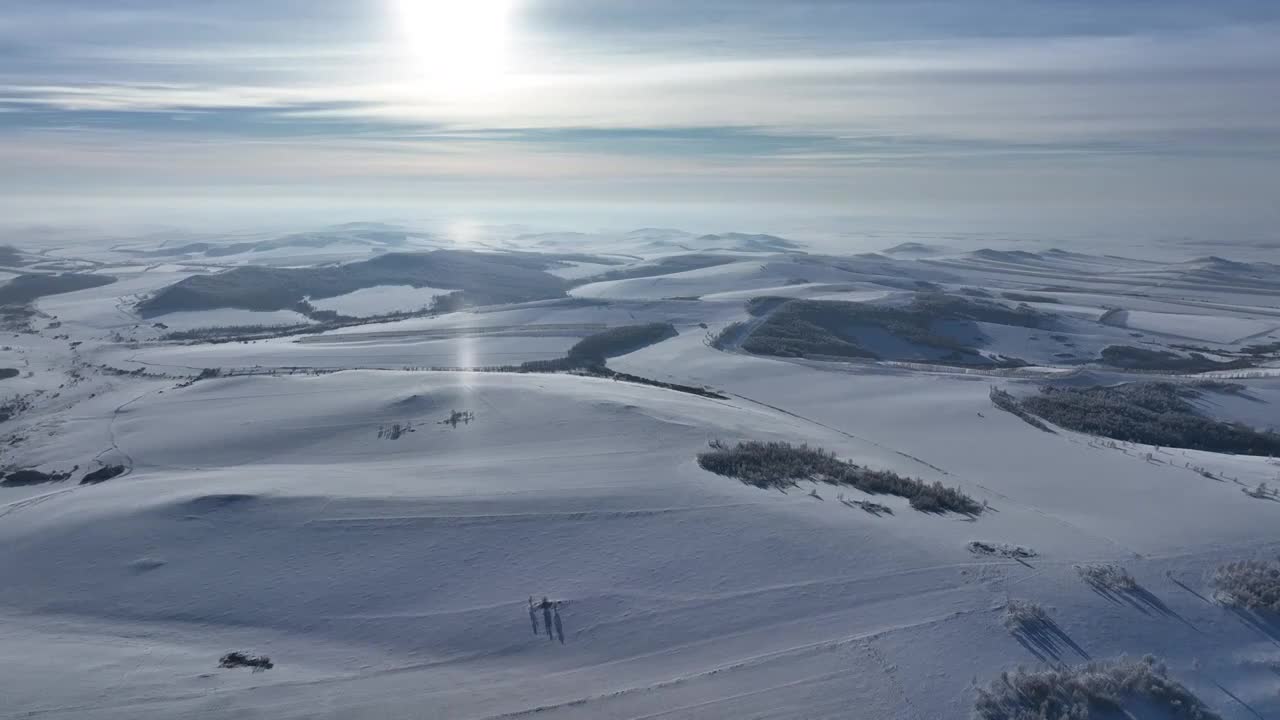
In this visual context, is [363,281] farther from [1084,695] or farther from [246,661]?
[1084,695]

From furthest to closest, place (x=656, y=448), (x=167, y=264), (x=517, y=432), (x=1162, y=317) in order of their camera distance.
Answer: (x=167, y=264) < (x=1162, y=317) < (x=517, y=432) < (x=656, y=448)

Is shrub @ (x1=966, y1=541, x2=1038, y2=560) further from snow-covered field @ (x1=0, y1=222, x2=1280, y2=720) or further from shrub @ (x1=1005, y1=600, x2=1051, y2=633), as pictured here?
shrub @ (x1=1005, y1=600, x2=1051, y2=633)

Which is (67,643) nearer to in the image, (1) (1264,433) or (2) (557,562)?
(2) (557,562)

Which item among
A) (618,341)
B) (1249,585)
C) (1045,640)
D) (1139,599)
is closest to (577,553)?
(1045,640)

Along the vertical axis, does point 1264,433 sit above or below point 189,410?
below

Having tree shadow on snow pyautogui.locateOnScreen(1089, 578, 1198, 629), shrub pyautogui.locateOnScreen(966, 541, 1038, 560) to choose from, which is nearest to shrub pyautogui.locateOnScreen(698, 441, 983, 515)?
shrub pyautogui.locateOnScreen(966, 541, 1038, 560)

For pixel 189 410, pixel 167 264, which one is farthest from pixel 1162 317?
pixel 167 264
